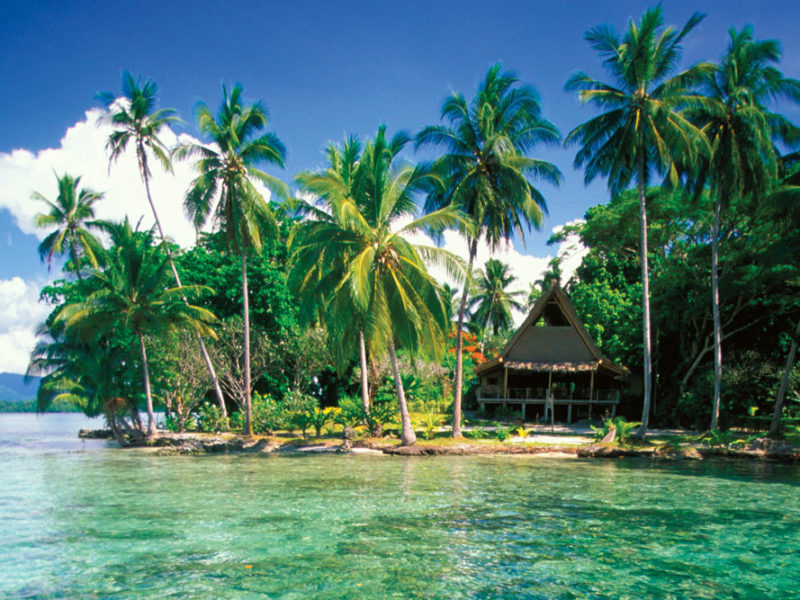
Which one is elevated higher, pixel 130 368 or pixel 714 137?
pixel 714 137

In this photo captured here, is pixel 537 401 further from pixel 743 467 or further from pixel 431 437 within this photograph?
pixel 743 467

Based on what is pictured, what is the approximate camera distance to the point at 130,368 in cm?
2280

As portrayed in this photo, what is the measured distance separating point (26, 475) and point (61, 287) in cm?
1487

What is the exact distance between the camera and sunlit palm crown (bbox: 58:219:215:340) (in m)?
20.1

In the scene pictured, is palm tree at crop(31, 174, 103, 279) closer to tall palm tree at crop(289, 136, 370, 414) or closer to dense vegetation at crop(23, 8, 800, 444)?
dense vegetation at crop(23, 8, 800, 444)

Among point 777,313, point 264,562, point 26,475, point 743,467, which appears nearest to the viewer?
point 264,562

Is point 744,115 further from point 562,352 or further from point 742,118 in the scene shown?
point 562,352

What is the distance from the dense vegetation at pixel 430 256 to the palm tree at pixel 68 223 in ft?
0.26

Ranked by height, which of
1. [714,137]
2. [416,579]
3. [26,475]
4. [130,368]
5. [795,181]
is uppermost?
[714,137]

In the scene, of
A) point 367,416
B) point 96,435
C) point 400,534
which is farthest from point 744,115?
point 96,435

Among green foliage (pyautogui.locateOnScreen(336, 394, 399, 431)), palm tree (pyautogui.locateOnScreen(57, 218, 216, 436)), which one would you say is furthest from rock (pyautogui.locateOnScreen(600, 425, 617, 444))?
palm tree (pyautogui.locateOnScreen(57, 218, 216, 436))

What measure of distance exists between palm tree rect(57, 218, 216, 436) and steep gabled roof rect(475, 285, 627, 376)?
12785 millimetres

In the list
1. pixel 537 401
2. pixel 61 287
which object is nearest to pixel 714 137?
pixel 537 401

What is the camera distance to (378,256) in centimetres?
1695
